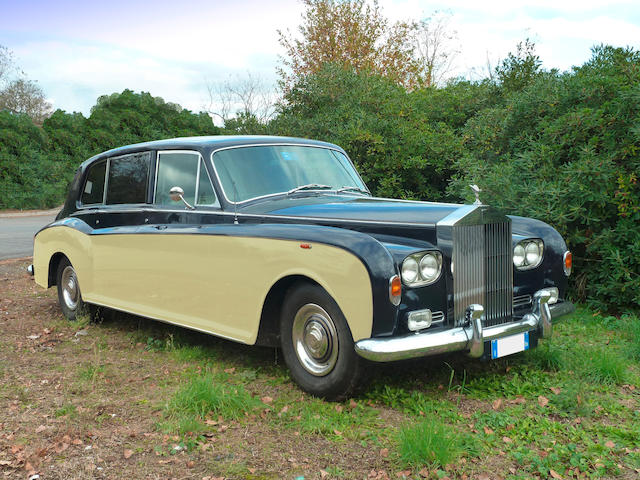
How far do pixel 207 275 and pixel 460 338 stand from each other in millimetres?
2061

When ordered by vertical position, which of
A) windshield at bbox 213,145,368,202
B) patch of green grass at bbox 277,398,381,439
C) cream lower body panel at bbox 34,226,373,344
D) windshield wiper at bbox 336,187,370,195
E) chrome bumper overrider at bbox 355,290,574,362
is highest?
windshield at bbox 213,145,368,202

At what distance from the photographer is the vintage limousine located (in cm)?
385

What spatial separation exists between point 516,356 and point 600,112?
10.6 ft

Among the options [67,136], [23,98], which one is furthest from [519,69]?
[23,98]

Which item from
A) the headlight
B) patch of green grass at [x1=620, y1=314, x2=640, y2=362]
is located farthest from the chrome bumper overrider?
patch of green grass at [x1=620, y1=314, x2=640, y2=362]

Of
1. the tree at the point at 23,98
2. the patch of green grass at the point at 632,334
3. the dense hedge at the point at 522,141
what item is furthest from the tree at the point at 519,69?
the tree at the point at 23,98

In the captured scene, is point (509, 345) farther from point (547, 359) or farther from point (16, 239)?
point (16, 239)

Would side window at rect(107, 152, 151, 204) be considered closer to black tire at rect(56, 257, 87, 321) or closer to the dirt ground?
black tire at rect(56, 257, 87, 321)

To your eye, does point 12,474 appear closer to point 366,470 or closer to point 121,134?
A: point 366,470

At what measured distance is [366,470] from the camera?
10.8 ft

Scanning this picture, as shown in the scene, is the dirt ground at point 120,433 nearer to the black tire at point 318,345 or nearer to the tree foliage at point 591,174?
the black tire at point 318,345

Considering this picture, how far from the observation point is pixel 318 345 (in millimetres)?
4164

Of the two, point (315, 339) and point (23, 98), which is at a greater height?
point (23, 98)

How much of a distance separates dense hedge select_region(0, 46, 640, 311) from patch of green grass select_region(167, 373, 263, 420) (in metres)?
4.06
